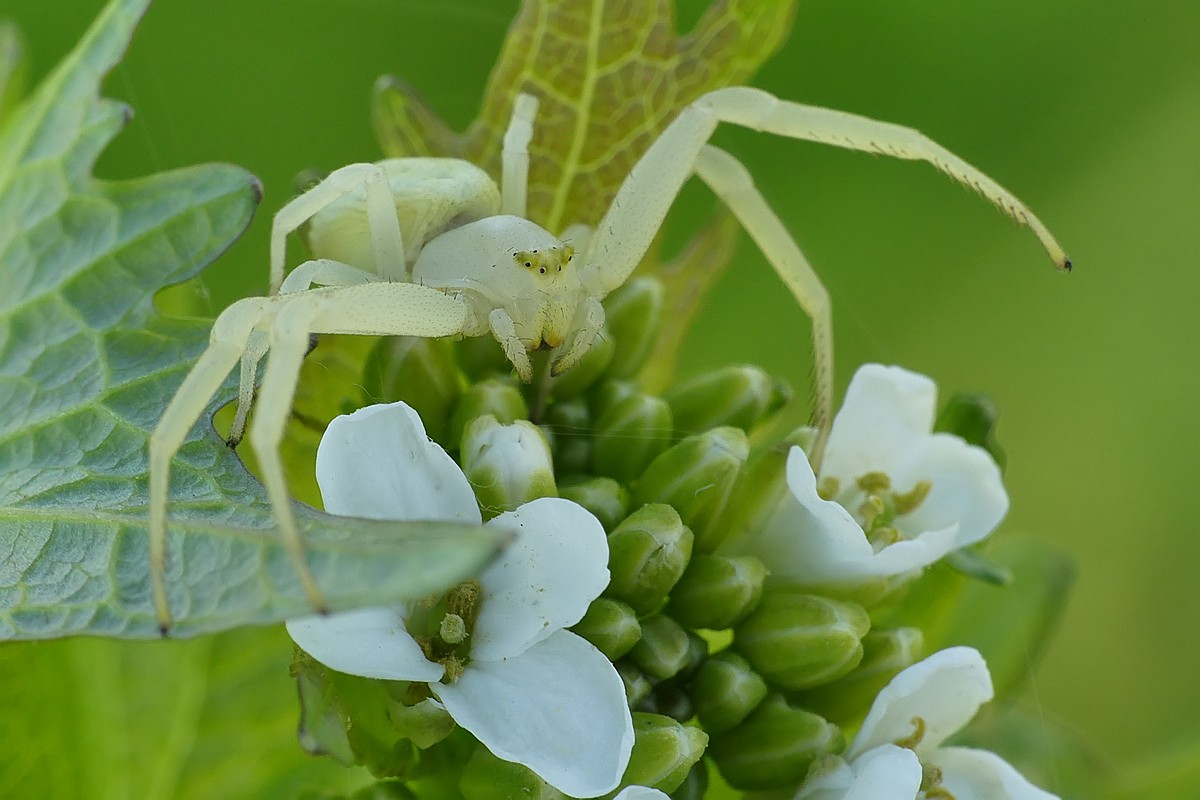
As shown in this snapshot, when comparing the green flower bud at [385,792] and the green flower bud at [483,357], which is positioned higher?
the green flower bud at [483,357]

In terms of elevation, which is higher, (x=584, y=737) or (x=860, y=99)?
(x=860, y=99)

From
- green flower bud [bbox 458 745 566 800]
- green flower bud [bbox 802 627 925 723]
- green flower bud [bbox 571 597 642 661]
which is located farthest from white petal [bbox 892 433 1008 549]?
green flower bud [bbox 458 745 566 800]

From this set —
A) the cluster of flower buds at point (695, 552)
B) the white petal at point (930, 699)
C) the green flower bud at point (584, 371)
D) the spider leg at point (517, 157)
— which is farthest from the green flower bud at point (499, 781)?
the spider leg at point (517, 157)

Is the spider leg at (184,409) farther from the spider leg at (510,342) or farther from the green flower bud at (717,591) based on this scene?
the green flower bud at (717,591)

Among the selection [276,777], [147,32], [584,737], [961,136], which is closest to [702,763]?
[584,737]

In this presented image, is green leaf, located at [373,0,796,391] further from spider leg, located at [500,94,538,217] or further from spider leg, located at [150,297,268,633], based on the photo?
spider leg, located at [150,297,268,633]

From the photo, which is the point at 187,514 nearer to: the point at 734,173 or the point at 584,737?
the point at 584,737
